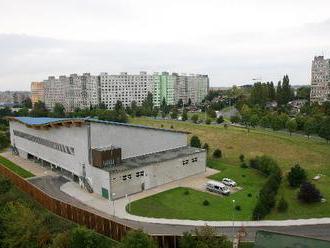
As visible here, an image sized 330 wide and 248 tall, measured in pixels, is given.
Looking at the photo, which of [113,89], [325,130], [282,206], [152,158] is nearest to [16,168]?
[152,158]

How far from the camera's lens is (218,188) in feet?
128

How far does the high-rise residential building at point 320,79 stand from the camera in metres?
129

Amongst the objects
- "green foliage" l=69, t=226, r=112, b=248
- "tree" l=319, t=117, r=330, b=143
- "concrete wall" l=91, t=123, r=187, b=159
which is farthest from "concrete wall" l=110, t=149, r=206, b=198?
"tree" l=319, t=117, r=330, b=143

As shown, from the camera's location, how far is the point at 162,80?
157000mm

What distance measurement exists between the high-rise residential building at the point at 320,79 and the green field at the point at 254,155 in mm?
70246

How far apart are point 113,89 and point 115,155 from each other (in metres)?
110

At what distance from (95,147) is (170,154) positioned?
10665 mm

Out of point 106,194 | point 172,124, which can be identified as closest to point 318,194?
point 106,194

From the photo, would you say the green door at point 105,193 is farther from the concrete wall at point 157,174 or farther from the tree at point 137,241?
the tree at point 137,241

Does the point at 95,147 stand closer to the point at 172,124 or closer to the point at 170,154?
the point at 170,154

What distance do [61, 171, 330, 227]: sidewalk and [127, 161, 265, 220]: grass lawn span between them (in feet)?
3.06

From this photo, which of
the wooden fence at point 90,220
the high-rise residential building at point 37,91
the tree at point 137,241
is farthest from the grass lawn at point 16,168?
the high-rise residential building at point 37,91

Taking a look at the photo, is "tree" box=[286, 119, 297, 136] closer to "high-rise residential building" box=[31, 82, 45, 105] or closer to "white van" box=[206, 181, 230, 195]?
"white van" box=[206, 181, 230, 195]

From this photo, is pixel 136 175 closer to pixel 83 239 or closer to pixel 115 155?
pixel 115 155
